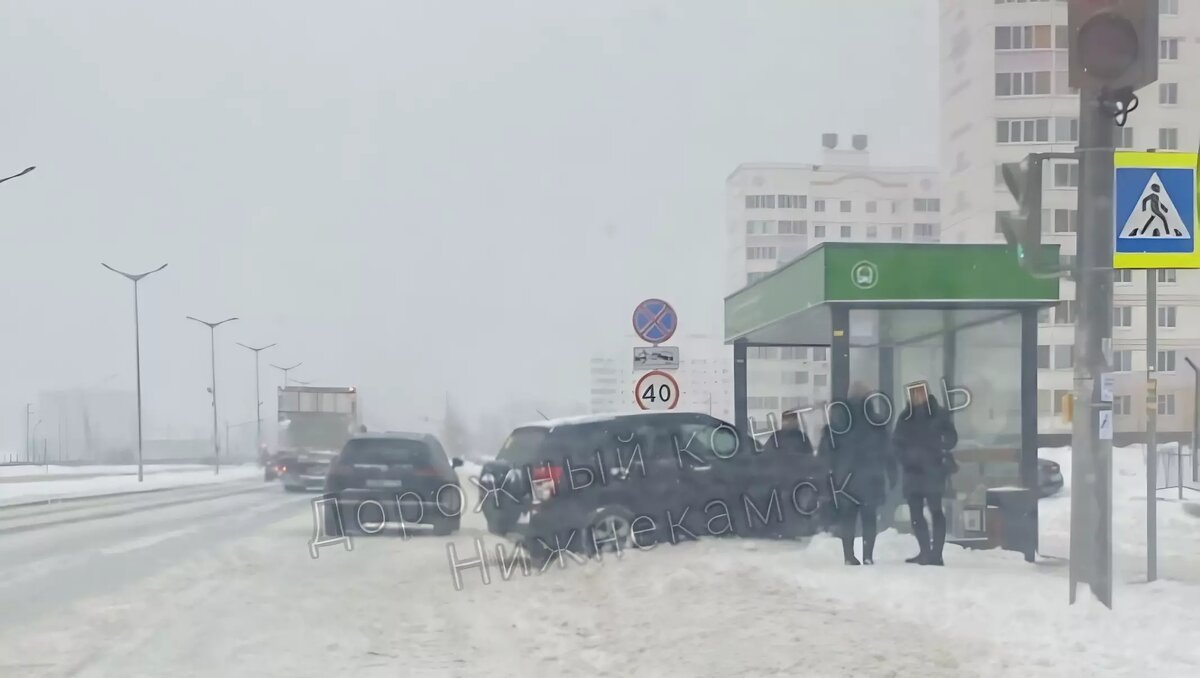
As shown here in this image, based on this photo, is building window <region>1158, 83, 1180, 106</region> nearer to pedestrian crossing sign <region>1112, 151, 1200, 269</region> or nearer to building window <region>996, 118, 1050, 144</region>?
building window <region>996, 118, 1050, 144</region>

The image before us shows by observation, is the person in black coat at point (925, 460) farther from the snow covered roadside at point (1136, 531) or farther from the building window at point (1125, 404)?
the building window at point (1125, 404)

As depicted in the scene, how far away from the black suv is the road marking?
5.41 metres

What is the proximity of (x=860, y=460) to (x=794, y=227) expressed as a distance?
77.8 m

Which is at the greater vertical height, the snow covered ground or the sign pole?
the sign pole

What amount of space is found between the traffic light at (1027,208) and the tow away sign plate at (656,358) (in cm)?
807

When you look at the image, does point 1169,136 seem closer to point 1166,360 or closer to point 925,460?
point 1166,360

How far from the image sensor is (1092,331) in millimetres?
8594

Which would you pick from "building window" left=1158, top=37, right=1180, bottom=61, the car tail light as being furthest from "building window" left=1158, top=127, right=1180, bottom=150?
the car tail light

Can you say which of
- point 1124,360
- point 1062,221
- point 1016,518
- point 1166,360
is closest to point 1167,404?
point 1166,360

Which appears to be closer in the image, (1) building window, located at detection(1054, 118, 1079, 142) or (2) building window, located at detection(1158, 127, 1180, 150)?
(2) building window, located at detection(1158, 127, 1180, 150)

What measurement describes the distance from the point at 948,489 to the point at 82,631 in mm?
8975

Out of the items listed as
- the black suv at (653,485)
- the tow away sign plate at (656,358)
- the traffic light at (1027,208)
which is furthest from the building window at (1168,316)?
the traffic light at (1027,208)

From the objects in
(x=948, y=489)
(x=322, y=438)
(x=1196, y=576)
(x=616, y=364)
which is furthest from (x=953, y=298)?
(x=616, y=364)

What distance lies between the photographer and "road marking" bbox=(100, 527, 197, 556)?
646 inches
